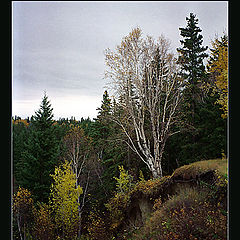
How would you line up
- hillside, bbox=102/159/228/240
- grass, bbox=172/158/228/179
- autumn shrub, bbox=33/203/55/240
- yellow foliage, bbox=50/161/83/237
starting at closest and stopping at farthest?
1. hillside, bbox=102/159/228/240
2. grass, bbox=172/158/228/179
3. autumn shrub, bbox=33/203/55/240
4. yellow foliage, bbox=50/161/83/237

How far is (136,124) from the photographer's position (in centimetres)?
620

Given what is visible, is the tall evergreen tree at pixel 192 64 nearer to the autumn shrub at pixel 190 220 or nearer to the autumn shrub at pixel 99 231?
the autumn shrub at pixel 190 220

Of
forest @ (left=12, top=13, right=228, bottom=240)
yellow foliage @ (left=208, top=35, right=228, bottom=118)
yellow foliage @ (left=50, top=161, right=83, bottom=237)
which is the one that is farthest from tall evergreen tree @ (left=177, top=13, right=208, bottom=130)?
yellow foliage @ (left=50, top=161, right=83, bottom=237)

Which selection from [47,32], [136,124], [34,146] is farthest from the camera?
[136,124]

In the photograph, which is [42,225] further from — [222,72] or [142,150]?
[222,72]

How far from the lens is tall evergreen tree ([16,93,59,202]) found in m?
4.95

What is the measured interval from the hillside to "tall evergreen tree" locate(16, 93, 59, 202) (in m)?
2.60

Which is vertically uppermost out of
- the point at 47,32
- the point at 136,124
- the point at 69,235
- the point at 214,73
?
the point at 47,32

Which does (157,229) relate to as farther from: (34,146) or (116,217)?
(34,146)

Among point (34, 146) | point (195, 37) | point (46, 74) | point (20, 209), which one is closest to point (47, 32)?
point (46, 74)

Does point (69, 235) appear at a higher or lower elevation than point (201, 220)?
lower

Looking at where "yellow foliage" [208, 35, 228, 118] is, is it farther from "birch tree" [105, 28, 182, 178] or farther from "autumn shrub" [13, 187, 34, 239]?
"autumn shrub" [13, 187, 34, 239]

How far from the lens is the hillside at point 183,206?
8.97ft

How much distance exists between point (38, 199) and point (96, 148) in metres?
3.43
